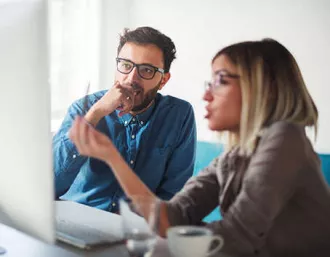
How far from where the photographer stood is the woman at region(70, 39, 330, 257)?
3.28 ft

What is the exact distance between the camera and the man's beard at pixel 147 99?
4.74 ft

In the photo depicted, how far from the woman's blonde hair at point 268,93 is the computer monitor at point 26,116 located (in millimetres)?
415

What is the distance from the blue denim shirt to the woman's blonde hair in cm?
28

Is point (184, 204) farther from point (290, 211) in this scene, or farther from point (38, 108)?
point (38, 108)

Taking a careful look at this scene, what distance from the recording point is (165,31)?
1.43 meters

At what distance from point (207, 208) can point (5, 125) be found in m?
0.50

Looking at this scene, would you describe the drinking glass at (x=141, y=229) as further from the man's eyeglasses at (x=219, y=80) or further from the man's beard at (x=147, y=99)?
the man's beard at (x=147, y=99)

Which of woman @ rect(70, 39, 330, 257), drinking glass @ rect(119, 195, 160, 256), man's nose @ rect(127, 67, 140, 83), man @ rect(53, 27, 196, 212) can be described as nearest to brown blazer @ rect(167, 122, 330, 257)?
woman @ rect(70, 39, 330, 257)

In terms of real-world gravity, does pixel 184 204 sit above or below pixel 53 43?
below

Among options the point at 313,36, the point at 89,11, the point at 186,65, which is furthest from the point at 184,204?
the point at 89,11

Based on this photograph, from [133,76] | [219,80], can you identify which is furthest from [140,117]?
[219,80]

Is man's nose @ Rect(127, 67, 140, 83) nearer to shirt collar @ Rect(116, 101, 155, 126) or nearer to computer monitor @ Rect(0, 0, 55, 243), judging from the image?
shirt collar @ Rect(116, 101, 155, 126)

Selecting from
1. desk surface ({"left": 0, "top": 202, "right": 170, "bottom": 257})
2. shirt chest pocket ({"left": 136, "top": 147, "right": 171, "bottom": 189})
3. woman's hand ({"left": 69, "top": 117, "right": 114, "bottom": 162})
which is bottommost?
desk surface ({"left": 0, "top": 202, "right": 170, "bottom": 257})

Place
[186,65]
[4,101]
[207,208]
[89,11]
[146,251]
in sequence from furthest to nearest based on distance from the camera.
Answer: [89,11] < [186,65] < [207,208] < [4,101] < [146,251]
